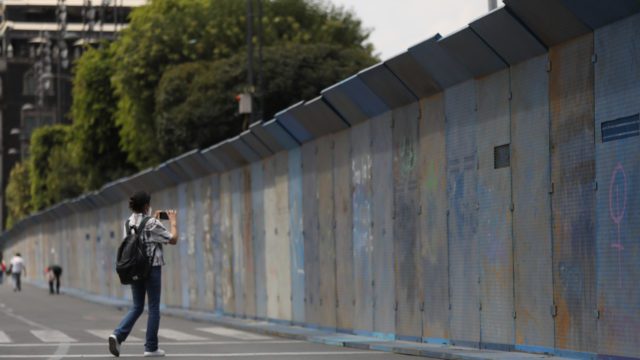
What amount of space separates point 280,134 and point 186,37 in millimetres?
52168

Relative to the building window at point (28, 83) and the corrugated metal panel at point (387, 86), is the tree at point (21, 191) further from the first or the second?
the corrugated metal panel at point (387, 86)

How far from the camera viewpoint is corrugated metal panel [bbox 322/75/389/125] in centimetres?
2125

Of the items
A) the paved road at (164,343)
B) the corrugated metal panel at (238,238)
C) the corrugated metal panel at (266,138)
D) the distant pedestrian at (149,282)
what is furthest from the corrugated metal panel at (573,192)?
the corrugated metal panel at (238,238)

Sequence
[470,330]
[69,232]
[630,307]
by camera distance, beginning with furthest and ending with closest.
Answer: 1. [69,232]
2. [470,330]
3. [630,307]

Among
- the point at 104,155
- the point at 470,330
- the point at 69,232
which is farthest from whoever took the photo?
the point at 104,155

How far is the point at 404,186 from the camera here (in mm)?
20453

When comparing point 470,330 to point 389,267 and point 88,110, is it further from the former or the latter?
point 88,110

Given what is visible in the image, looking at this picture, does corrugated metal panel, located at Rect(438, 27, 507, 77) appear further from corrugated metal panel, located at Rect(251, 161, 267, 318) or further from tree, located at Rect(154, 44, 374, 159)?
tree, located at Rect(154, 44, 374, 159)

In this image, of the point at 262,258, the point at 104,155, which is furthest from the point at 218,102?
the point at 262,258

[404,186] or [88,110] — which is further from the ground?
[88,110]

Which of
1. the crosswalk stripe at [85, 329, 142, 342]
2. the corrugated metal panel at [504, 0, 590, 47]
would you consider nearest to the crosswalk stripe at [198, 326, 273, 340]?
the crosswalk stripe at [85, 329, 142, 342]

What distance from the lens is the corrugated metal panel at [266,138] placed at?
27.7 m

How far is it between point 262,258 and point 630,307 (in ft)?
54.7

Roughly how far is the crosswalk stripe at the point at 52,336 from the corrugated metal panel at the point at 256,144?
5412 mm
